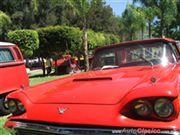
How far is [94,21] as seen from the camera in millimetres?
60625

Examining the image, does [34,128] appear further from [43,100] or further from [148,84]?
[148,84]

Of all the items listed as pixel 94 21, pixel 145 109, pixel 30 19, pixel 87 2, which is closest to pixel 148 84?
pixel 145 109

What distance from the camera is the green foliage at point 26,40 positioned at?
2852cm

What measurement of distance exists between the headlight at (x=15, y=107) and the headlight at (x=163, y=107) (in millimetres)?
1393

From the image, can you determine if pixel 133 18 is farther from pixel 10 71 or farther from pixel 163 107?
pixel 163 107

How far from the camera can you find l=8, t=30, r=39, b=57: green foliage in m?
28.5

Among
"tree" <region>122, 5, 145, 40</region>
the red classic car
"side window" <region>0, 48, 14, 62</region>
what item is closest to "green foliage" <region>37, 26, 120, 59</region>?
"side window" <region>0, 48, 14, 62</region>

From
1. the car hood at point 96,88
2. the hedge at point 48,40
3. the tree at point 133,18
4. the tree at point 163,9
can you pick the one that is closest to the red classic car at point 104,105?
the car hood at point 96,88

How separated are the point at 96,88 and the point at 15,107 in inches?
33.9

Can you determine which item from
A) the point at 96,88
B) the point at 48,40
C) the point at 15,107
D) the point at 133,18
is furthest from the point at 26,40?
the point at 133,18

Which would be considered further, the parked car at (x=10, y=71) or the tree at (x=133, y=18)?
the tree at (x=133, y=18)

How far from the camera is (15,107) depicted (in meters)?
4.28

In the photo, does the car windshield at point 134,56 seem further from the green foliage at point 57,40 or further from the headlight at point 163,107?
the green foliage at point 57,40

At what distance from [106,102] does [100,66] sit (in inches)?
85.8
